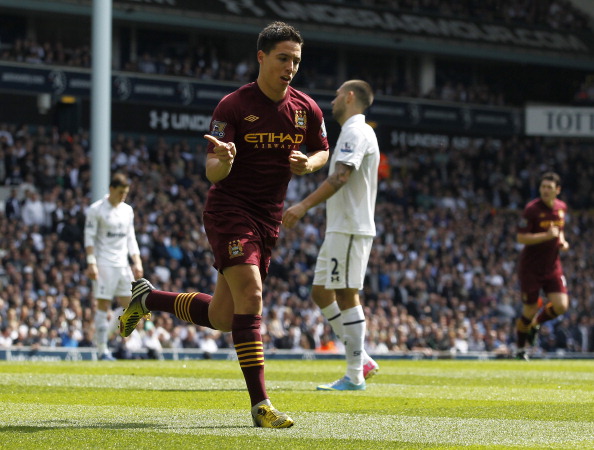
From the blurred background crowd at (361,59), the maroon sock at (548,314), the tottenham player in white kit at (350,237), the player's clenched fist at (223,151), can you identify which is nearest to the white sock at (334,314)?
the tottenham player in white kit at (350,237)

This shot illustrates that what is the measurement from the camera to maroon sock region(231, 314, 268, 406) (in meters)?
6.34

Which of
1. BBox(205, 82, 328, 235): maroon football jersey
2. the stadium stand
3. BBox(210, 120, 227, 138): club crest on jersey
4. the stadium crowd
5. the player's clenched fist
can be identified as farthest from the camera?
the stadium stand

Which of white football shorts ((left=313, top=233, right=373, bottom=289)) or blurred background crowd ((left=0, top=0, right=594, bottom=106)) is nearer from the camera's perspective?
white football shorts ((left=313, top=233, right=373, bottom=289))

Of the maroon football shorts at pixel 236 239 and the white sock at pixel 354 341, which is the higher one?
the maroon football shorts at pixel 236 239

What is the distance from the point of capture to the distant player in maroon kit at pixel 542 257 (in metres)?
15.4

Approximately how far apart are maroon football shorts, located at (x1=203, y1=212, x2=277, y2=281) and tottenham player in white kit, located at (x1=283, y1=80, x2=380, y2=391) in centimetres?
248

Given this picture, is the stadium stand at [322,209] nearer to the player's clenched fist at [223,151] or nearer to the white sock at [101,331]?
the white sock at [101,331]

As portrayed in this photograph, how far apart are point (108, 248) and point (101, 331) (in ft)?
3.62

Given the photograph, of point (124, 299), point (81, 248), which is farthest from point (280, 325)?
point (124, 299)

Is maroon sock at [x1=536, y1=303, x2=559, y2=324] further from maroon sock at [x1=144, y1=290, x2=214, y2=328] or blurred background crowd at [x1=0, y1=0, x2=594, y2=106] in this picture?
blurred background crowd at [x1=0, y1=0, x2=594, y2=106]

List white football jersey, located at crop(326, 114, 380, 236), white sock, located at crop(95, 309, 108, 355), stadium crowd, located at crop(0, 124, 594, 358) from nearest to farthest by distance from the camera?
white football jersey, located at crop(326, 114, 380, 236) < white sock, located at crop(95, 309, 108, 355) < stadium crowd, located at crop(0, 124, 594, 358)

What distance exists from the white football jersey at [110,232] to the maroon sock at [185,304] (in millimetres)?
7118

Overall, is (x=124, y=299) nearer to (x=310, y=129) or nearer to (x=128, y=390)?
(x=128, y=390)

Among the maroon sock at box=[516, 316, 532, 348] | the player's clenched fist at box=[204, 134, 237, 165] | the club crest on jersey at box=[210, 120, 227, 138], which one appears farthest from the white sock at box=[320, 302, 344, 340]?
the maroon sock at box=[516, 316, 532, 348]
